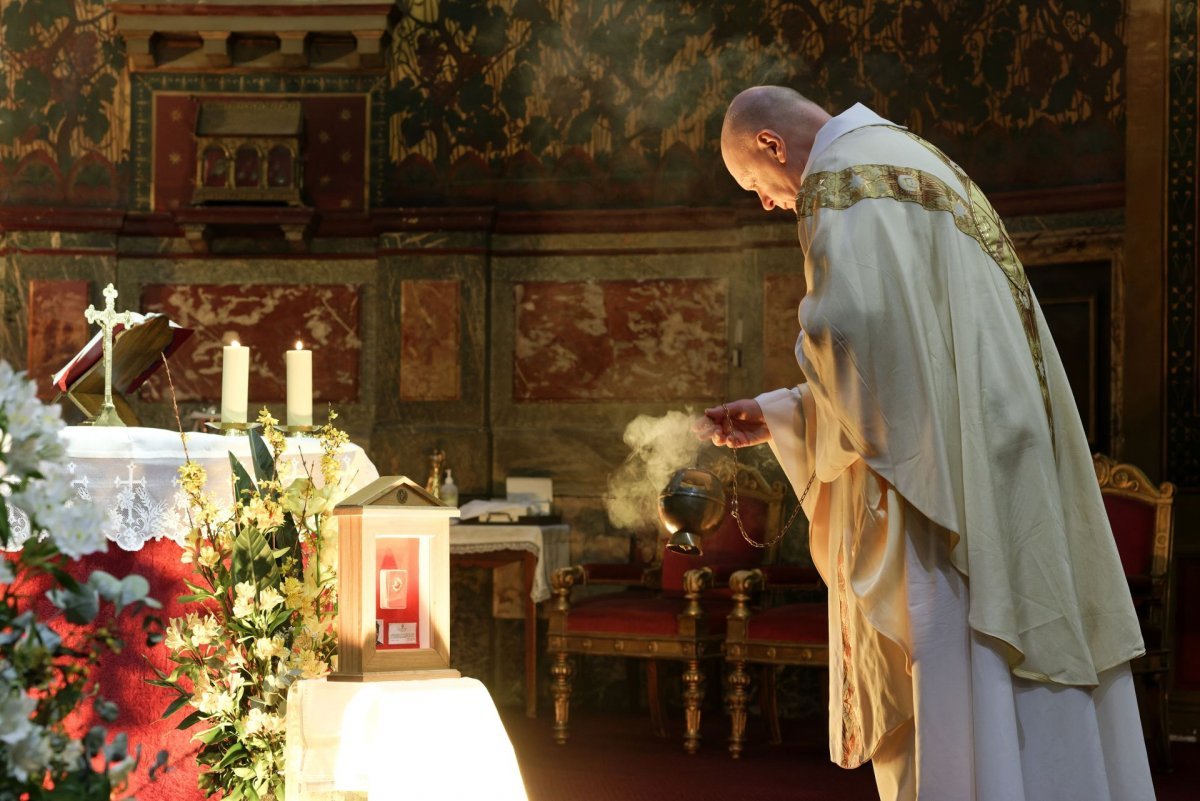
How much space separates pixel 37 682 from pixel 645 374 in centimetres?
629

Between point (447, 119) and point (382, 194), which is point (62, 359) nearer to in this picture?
point (382, 194)

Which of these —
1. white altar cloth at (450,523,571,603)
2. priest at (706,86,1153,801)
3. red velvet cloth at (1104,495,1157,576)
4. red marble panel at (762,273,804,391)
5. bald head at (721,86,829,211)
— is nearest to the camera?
priest at (706,86,1153,801)

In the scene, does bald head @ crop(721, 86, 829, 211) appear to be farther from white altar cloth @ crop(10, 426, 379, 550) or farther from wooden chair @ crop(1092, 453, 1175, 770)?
wooden chair @ crop(1092, 453, 1175, 770)

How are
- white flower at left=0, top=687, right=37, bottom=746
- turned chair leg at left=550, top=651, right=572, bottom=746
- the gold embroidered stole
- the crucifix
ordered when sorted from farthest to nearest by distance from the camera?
turned chair leg at left=550, top=651, right=572, bottom=746, the crucifix, the gold embroidered stole, white flower at left=0, top=687, right=37, bottom=746

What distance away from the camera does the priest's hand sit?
2.98 meters

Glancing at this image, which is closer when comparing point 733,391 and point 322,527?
point 322,527

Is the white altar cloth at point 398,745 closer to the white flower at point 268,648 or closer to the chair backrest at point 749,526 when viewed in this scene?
the white flower at point 268,648

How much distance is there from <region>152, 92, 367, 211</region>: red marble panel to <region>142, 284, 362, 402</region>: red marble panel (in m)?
0.49

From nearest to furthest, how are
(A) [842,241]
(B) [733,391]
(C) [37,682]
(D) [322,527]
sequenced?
1. (C) [37,682]
2. (A) [842,241]
3. (D) [322,527]
4. (B) [733,391]

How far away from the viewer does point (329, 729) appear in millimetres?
2768

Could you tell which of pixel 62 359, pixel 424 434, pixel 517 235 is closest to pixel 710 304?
pixel 517 235

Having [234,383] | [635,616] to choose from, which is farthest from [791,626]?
[234,383]

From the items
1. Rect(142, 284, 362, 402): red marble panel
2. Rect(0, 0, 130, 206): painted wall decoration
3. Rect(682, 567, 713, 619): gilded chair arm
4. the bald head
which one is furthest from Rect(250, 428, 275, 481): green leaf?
Rect(0, 0, 130, 206): painted wall decoration

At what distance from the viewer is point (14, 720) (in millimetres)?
1232
